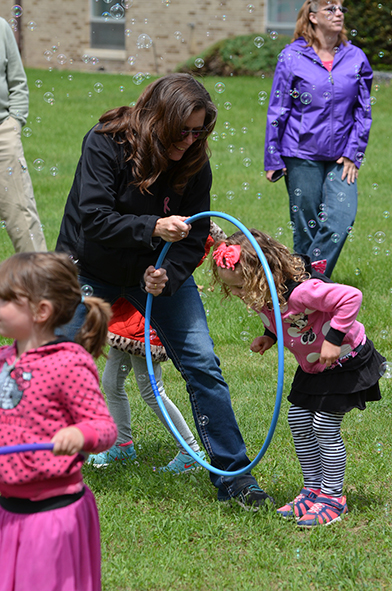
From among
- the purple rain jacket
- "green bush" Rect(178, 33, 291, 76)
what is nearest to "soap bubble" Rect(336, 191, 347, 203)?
the purple rain jacket

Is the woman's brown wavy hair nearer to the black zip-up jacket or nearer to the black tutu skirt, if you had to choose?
the black zip-up jacket

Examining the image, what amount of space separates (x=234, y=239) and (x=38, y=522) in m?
1.45

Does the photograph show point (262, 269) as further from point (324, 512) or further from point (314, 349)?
point (324, 512)

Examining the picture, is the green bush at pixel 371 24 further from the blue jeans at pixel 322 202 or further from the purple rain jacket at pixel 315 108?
the blue jeans at pixel 322 202

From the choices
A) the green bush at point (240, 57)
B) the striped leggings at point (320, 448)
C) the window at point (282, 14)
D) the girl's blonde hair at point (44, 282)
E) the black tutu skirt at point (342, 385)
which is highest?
the girl's blonde hair at point (44, 282)

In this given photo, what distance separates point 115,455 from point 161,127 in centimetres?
167

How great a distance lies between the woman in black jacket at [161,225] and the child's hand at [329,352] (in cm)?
52

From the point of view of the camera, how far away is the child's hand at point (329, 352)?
9.49ft

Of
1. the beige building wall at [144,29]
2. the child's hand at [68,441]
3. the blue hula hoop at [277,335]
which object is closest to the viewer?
the child's hand at [68,441]

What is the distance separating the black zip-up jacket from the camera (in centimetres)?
297

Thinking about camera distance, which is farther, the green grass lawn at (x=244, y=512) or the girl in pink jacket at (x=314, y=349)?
the girl in pink jacket at (x=314, y=349)

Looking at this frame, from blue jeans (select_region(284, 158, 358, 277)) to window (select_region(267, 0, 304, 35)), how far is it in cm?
1698

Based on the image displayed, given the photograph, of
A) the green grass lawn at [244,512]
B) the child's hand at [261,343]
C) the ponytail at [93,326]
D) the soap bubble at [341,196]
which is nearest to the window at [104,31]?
the green grass lawn at [244,512]

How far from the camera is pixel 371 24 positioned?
1762 cm
